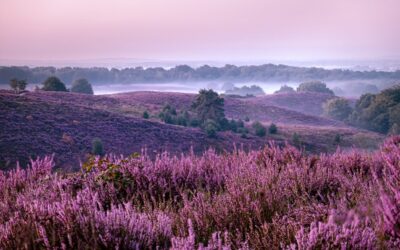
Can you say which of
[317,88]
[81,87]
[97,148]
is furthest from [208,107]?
[317,88]

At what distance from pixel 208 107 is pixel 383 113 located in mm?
41183

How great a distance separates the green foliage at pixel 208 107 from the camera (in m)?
60.1

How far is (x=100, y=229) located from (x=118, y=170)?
7.39 ft

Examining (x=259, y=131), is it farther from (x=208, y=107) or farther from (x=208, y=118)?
(x=208, y=107)

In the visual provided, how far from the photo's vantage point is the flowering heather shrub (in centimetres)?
253

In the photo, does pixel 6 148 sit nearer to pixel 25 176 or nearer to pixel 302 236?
pixel 25 176

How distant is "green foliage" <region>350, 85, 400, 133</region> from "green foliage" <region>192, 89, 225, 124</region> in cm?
3570

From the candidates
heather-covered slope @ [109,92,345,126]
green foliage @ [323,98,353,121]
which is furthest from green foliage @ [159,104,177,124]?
green foliage @ [323,98,353,121]

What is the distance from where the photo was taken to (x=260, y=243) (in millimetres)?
2939

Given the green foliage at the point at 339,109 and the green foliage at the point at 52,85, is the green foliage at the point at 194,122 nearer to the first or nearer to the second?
the green foliage at the point at 52,85

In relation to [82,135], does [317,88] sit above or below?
above

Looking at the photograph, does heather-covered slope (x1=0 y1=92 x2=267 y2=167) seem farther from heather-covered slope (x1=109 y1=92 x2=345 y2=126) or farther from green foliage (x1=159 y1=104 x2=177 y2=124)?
heather-covered slope (x1=109 y1=92 x2=345 y2=126)

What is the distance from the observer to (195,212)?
3.46 m

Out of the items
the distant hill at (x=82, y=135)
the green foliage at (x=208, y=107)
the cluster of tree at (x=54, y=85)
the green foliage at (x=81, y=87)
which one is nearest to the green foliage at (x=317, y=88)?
the green foliage at (x=81, y=87)
